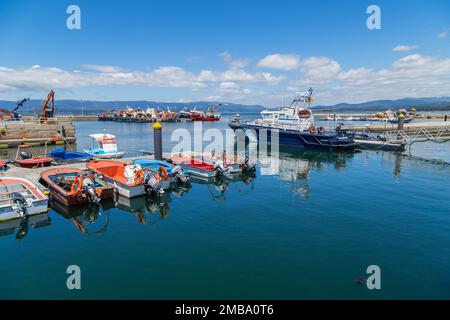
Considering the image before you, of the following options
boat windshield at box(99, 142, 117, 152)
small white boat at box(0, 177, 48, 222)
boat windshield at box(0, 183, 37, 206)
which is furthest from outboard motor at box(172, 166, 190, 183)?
boat windshield at box(99, 142, 117, 152)

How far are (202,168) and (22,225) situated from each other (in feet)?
41.3

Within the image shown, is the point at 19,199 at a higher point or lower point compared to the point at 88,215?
higher

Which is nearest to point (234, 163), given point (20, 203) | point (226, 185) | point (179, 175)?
point (226, 185)

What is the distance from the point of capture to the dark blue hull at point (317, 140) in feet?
127

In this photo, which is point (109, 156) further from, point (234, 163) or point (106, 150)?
point (234, 163)

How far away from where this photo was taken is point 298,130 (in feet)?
143

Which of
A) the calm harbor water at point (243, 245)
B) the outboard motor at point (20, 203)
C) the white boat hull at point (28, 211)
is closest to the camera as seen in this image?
the calm harbor water at point (243, 245)

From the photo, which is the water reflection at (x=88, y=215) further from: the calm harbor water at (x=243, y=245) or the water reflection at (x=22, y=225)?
the water reflection at (x=22, y=225)

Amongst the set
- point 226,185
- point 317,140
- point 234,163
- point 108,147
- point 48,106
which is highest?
point 48,106

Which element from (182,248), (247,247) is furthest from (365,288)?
(182,248)

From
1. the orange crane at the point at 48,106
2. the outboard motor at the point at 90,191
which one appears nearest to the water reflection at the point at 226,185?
the outboard motor at the point at 90,191

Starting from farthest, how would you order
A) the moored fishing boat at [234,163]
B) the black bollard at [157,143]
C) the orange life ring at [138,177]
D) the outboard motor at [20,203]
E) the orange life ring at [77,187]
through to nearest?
1. the black bollard at [157,143]
2. the moored fishing boat at [234,163]
3. the orange life ring at [138,177]
4. the orange life ring at [77,187]
5. the outboard motor at [20,203]

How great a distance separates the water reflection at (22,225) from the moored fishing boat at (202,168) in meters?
11.2
